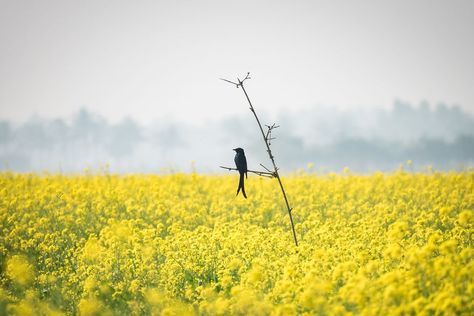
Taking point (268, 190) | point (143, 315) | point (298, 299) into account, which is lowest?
point (143, 315)

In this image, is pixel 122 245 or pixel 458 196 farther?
pixel 458 196

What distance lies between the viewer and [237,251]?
25.1 ft

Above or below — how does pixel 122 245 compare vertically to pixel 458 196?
below

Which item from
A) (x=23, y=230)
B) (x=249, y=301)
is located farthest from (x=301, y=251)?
(x=23, y=230)

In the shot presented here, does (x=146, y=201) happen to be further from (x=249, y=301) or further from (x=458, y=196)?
(x=249, y=301)

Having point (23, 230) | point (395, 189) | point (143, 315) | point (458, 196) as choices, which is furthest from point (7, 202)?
point (458, 196)

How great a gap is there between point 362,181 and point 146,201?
6336 millimetres

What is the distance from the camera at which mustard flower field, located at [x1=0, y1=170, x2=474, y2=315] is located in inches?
188

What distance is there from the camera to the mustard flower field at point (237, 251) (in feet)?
15.7

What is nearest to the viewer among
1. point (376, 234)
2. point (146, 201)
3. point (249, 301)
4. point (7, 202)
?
point (249, 301)

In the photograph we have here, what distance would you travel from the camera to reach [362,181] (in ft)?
49.6

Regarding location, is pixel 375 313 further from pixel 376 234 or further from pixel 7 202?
pixel 7 202

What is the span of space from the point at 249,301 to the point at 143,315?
6.22 feet

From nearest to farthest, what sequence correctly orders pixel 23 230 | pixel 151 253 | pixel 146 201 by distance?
pixel 151 253
pixel 23 230
pixel 146 201
